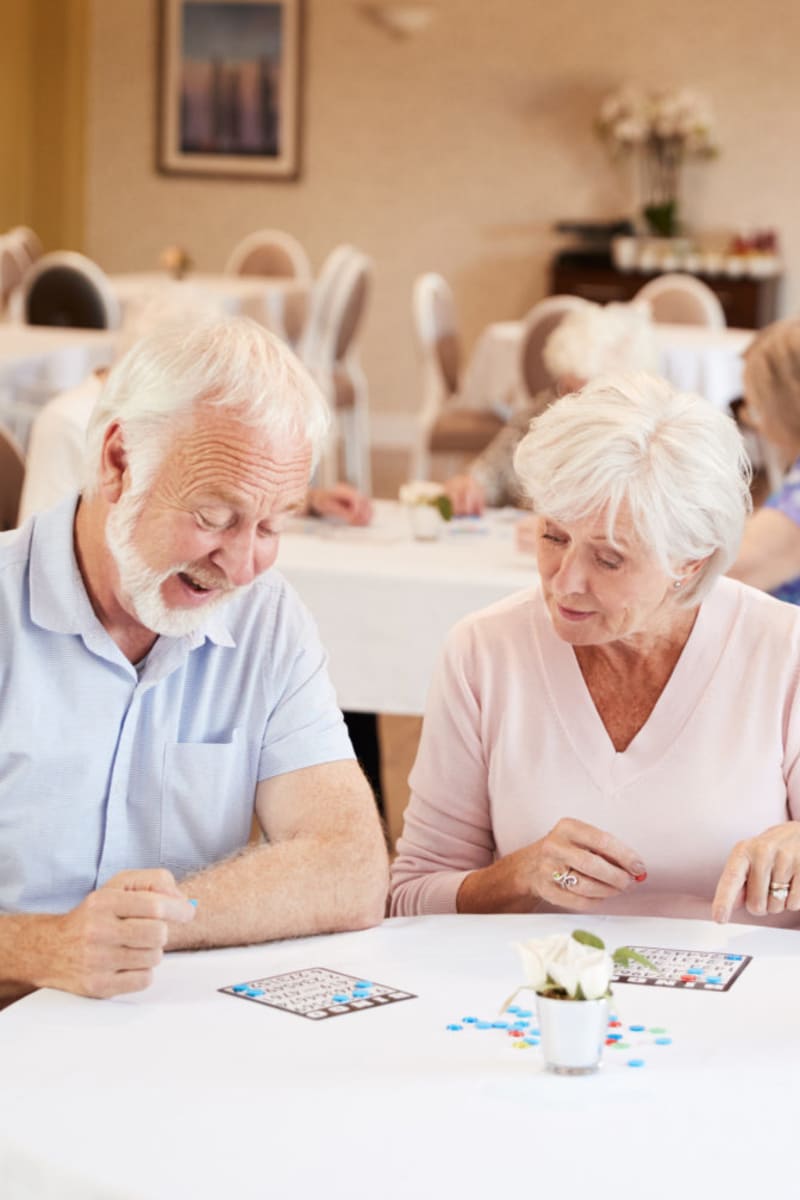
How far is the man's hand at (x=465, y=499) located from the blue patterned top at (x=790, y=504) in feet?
2.54

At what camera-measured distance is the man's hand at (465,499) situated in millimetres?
4020

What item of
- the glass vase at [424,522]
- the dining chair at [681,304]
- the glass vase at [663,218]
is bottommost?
the glass vase at [424,522]

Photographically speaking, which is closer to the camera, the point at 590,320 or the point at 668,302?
the point at 590,320

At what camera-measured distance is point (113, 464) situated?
186 cm

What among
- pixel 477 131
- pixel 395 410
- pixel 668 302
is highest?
pixel 477 131

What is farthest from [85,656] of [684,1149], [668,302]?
[668,302]

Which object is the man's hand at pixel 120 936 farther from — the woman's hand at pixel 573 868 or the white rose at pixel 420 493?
the white rose at pixel 420 493

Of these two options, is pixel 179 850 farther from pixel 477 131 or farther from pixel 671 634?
pixel 477 131

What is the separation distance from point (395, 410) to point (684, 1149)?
9839 millimetres

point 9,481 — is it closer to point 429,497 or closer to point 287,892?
point 429,497

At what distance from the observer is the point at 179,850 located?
193cm

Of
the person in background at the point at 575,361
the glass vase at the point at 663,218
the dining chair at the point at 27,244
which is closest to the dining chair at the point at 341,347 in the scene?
the dining chair at the point at 27,244

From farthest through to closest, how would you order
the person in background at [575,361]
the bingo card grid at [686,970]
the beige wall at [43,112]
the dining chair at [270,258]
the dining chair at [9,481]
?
the beige wall at [43,112]
the dining chair at [270,258]
the person in background at [575,361]
the dining chair at [9,481]
the bingo card grid at [686,970]

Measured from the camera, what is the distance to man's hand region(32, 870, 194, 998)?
1.59 metres
